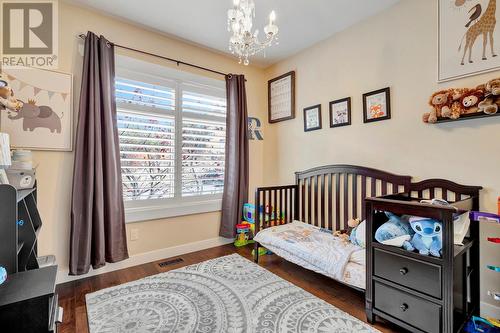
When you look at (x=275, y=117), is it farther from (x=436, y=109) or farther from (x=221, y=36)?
(x=436, y=109)

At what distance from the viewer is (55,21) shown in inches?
82.8

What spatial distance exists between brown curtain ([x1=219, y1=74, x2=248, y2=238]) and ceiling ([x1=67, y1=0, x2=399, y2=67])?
618 millimetres

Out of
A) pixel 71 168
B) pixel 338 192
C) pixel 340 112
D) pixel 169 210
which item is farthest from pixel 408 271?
pixel 71 168

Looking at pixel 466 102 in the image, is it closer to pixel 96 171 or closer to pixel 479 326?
pixel 479 326

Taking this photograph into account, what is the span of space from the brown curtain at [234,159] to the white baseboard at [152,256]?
0.18m

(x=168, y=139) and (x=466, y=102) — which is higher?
(x=466, y=102)

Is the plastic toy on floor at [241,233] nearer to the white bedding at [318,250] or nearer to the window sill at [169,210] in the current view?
the window sill at [169,210]

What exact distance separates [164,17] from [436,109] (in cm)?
256

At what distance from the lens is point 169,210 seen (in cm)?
273

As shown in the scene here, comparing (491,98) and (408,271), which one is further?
(491,98)

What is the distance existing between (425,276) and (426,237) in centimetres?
22

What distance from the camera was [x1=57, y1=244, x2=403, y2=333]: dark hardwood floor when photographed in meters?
1.64

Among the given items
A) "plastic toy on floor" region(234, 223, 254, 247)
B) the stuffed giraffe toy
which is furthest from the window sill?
the stuffed giraffe toy

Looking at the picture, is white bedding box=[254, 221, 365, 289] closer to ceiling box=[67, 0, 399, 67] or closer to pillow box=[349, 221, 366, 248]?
pillow box=[349, 221, 366, 248]
